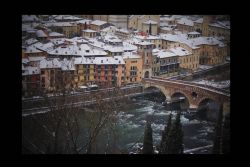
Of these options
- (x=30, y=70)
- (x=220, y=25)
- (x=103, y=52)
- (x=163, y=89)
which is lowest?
(x=163, y=89)

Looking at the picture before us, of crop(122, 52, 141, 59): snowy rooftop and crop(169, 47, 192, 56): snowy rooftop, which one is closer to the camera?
crop(122, 52, 141, 59): snowy rooftop

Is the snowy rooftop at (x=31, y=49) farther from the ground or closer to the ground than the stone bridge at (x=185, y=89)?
farther from the ground

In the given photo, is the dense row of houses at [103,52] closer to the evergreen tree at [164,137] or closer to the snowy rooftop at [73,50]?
the snowy rooftop at [73,50]

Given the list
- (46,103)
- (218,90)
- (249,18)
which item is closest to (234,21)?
(249,18)

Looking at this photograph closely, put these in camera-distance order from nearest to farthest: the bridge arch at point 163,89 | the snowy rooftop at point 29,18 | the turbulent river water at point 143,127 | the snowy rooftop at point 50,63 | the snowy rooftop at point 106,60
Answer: the snowy rooftop at point 29,18 < the turbulent river water at point 143,127 < the snowy rooftop at point 50,63 < the snowy rooftop at point 106,60 < the bridge arch at point 163,89

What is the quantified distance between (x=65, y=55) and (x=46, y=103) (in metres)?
0.73

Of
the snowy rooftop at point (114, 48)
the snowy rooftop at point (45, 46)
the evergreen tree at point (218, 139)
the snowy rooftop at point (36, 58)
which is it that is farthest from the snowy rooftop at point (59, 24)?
the evergreen tree at point (218, 139)

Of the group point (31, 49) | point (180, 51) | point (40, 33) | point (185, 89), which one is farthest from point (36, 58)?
point (185, 89)

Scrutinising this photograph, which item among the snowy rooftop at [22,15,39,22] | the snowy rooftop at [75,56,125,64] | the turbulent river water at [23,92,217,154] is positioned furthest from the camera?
the snowy rooftop at [75,56,125,64]

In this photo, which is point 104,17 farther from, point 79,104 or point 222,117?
point 222,117

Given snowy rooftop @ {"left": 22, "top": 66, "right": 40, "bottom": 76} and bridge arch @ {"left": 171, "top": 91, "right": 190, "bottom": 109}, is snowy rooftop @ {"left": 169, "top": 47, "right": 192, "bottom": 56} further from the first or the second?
snowy rooftop @ {"left": 22, "top": 66, "right": 40, "bottom": 76}

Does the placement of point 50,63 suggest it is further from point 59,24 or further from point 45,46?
point 59,24

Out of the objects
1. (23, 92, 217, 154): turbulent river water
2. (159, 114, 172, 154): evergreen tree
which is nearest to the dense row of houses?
(23, 92, 217, 154): turbulent river water

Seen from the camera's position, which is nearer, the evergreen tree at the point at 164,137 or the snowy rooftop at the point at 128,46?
the evergreen tree at the point at 164,137
